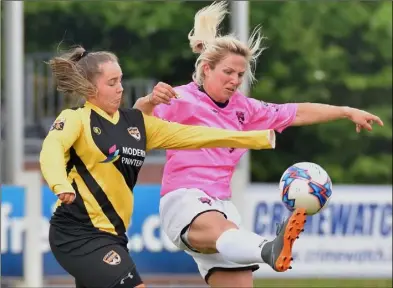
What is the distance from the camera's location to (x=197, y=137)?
6062 mm

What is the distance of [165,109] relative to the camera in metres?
6.66

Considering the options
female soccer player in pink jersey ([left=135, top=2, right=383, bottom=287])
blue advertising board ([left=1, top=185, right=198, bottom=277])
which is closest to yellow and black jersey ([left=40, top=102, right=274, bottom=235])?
female soccer player in pink jersey ([left=135, top=2, right=383, bottom=287])

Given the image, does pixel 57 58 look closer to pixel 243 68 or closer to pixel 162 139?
pixel 162 139

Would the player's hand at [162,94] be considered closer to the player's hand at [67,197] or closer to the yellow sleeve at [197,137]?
the yellow sleeve at [197,137]

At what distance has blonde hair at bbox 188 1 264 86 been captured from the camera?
6.67 meters

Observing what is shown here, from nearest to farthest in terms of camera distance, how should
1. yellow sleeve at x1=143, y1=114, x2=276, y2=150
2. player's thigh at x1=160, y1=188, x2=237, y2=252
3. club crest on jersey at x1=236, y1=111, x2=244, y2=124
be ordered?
yellow sleeve at x1=143, y1=114, x2=276, y2=150 → player's thigh at x1=160, y1=188, x2=237, y2=252 → club crest on jersey at x1=236, y1=111, x2=244, y2=124

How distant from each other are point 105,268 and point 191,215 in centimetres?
Answer: 87

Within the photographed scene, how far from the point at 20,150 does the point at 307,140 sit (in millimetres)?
7624

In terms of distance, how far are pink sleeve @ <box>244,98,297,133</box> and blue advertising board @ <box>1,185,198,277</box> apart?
3567 millimetres

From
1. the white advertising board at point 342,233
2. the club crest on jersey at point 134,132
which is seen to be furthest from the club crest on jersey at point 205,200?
the white advertising board at point 342,233

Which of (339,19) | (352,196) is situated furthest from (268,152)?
(352,196)

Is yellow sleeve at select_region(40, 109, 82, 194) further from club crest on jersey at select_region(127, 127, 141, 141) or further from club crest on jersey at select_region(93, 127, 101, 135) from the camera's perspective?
Answer: club crest on jersey at select_region(127, 127, 141, 141)

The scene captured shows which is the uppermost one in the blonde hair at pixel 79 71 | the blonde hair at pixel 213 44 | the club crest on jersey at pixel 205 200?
the blonde hair at pixel 213 44

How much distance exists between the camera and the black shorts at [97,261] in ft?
18.7
